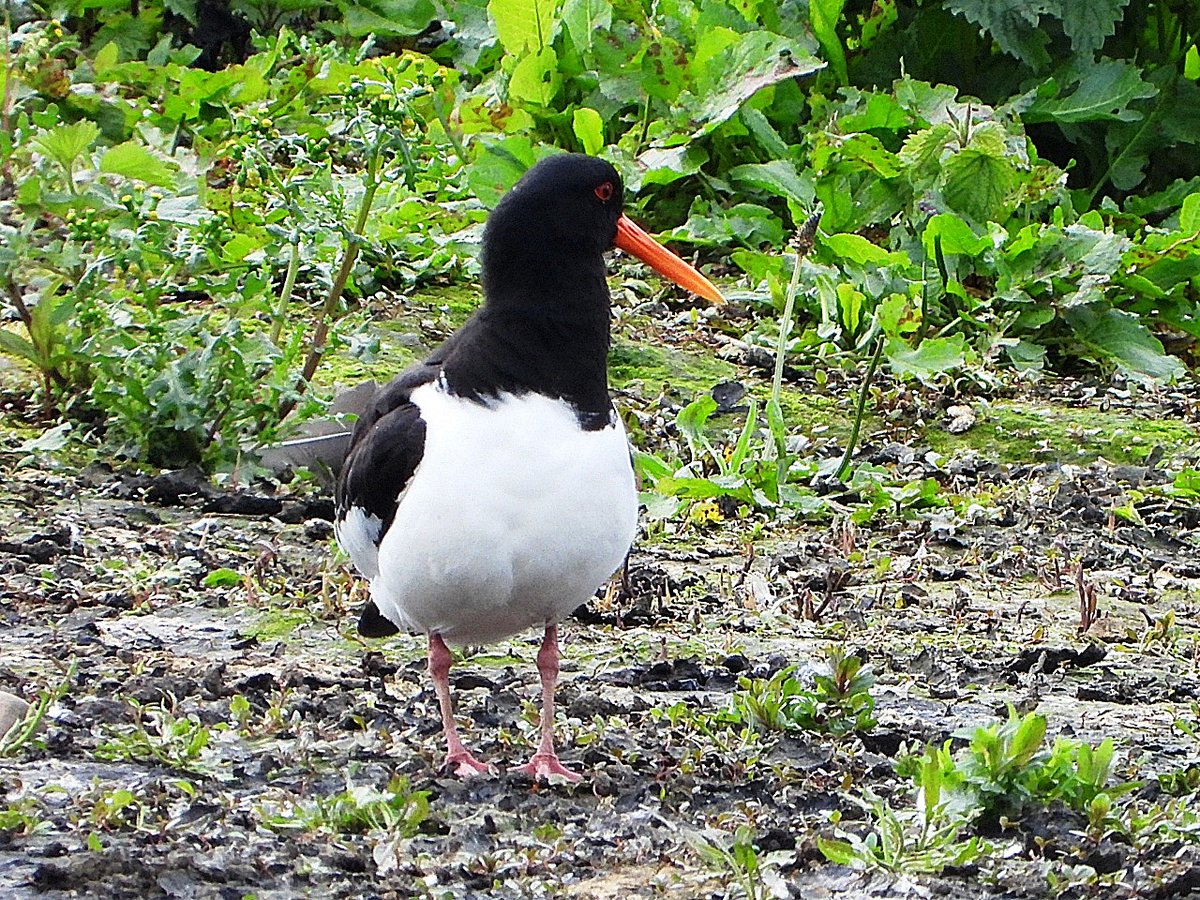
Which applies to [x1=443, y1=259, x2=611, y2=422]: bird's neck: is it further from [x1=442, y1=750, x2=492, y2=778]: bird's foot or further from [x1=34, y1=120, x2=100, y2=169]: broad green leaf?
[x1=34, y1=120, x2=100, y2=169]: broad green leaf

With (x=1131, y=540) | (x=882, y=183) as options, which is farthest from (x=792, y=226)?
(x=1131, y=540)

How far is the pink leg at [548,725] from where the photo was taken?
3.80 metres

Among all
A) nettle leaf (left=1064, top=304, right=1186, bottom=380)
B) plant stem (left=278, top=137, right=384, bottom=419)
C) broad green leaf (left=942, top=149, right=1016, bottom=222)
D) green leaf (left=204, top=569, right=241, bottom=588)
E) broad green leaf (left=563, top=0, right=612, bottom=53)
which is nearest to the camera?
green leaf (left=204, top=569, right=241, bottom=588)

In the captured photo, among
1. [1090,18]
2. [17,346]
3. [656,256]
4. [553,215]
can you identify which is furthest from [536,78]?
[553,215]

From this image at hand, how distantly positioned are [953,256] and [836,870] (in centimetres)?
459

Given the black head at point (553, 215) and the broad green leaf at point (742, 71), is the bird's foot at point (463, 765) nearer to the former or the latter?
the black head at point (553, 215)

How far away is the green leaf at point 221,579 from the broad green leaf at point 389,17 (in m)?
5.43

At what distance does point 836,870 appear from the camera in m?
3.24

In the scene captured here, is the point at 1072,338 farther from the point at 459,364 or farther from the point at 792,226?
the point at 459,364

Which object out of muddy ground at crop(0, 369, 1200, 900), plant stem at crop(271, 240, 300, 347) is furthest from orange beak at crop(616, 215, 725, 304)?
plant stem at crop(271, 240, 300, 347)

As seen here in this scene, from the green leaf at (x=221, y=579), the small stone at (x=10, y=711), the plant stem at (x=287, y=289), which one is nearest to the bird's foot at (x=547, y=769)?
the small stone at (x=10, y=711)

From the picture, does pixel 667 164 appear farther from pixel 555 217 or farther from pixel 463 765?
pixel 463 765

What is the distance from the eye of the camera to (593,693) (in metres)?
4.46

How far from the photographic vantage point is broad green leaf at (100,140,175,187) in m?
5.90
